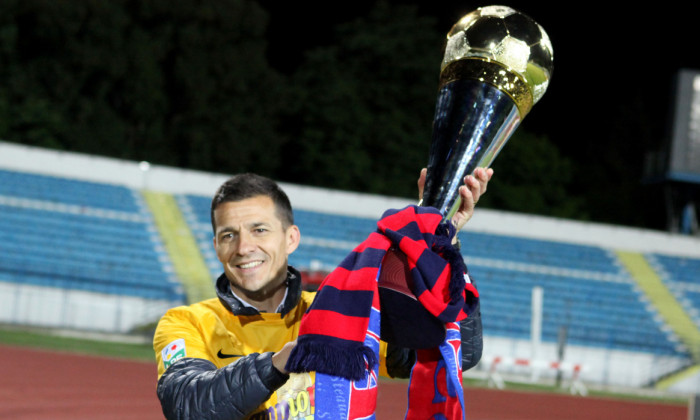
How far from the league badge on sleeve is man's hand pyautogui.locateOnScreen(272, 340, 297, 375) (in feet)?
1.67

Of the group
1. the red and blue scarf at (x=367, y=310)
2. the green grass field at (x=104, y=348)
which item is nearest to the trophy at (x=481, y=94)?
the red and blue scarf at (x=367, y=310)

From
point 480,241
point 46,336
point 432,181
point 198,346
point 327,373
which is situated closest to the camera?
point 327,373

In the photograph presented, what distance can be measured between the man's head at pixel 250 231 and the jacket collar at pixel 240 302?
0.13 ft

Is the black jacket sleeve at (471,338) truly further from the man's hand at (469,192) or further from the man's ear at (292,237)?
the man's ear at (292,237)

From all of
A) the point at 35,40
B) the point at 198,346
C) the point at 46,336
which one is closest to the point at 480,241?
the point at 46,336

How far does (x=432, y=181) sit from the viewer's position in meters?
2.18

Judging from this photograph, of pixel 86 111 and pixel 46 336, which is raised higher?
pixel 86 111

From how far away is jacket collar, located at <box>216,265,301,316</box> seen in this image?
250 centimetres

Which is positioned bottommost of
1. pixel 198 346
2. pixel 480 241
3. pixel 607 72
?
pixel 198 346

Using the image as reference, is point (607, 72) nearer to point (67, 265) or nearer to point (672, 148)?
point (672, 148)

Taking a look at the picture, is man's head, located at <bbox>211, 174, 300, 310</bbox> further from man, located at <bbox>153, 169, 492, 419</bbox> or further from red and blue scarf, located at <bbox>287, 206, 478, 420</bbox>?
red and blue scarf, located at <bbox>287, 206, 478, 420</bbox>

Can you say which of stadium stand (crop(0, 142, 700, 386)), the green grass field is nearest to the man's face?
the green grass field

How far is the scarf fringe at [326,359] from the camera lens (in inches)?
72.7

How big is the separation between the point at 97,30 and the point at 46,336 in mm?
20017
